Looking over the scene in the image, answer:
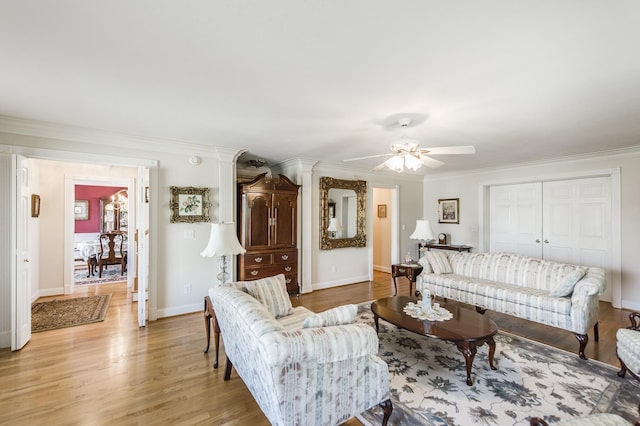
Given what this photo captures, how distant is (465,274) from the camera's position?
442cm

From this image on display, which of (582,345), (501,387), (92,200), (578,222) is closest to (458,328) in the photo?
(501,387)

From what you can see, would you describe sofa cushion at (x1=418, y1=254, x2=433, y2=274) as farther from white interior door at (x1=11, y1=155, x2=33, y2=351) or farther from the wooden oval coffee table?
white interior door at (x1=11, y1=155, x2=33, y2=351)

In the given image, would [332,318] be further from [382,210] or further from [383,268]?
[382,210]

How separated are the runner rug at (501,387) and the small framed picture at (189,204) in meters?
2.93

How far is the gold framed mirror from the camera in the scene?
538 cm

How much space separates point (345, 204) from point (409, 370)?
11.8 feet

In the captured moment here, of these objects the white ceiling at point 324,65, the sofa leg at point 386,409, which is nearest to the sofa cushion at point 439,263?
the white ceiling at point 324,65

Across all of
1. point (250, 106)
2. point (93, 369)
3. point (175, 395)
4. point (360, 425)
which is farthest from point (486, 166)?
point (93, 369)

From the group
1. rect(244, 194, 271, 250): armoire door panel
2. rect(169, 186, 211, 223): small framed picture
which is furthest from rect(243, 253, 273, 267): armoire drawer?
rect(169, 186, 211, 223): small framed picture

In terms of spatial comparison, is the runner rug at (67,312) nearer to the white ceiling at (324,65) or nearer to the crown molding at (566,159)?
the white ceiling at (324,65)

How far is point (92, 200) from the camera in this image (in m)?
8.30

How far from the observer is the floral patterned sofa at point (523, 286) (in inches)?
115

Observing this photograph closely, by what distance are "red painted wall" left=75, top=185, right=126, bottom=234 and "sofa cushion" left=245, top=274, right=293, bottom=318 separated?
7.60m

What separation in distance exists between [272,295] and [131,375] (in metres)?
1.35
